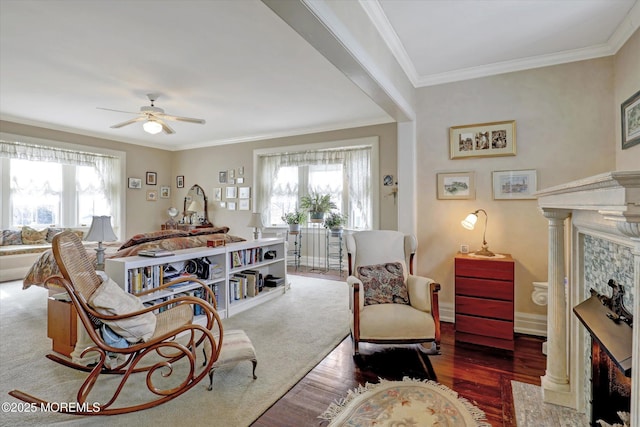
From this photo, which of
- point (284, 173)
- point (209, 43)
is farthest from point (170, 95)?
point (284, 173)

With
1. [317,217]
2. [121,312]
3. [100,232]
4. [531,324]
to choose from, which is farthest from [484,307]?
[100,232]

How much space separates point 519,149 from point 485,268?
1.29 m

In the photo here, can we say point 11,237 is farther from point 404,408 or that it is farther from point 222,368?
point 404,408

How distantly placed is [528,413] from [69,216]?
794 centimetres

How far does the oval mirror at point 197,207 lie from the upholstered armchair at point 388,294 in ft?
16.8

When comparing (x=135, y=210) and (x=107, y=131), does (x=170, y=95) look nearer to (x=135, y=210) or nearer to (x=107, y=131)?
(x=107, y=131)

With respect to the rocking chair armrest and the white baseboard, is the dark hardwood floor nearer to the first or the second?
the white baseboard

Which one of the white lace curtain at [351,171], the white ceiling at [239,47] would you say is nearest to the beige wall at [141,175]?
the white ceiling at [239,47]

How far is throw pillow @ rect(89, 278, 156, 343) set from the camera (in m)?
1.93

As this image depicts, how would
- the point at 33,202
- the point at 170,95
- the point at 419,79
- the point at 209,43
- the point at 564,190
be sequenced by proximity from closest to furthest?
the point at 564,190
the point at 209,43
the point at 419,79
the point at 170,95
the point at 33,202

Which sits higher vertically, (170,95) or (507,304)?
(170,95)

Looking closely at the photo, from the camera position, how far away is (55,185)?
6.21 m

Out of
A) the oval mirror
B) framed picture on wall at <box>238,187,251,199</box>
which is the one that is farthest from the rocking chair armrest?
the oval mirror

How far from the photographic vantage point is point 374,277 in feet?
9.43
